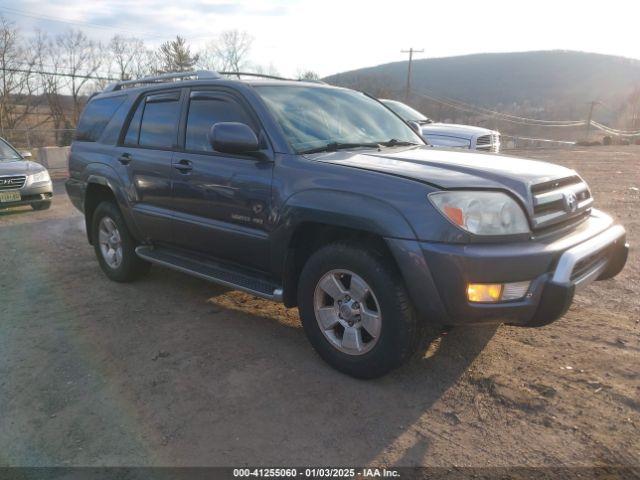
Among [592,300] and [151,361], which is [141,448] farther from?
[592,300]

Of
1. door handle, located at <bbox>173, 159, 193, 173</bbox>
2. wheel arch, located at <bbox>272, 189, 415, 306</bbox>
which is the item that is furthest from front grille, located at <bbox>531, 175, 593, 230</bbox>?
door handle, located at <bbox>173, 159, 193, 173</bbox>

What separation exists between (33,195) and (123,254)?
19.3 ft

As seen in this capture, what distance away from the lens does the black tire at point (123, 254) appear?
5.02 metres

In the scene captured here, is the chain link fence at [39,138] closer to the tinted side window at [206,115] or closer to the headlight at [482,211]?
the tinted side window at [206,115]

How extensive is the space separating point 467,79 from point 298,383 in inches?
4604

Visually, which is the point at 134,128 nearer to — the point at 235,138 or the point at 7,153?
the point at 235,138

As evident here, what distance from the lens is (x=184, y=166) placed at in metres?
4.12

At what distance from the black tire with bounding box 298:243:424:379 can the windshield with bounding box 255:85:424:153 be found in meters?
0.83

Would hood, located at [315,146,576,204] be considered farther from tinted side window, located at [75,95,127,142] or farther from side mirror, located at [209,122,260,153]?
tinted side window, located at [75,95,127,142]

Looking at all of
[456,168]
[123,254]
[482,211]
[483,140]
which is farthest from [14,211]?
[482,211]

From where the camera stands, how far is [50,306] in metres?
4.67

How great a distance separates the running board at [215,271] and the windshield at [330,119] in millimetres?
977

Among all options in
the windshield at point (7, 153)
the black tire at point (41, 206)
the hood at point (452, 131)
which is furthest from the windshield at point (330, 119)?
the windshield at point (7, 153)

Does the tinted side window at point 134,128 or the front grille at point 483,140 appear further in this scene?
the front grille at point 483,140
